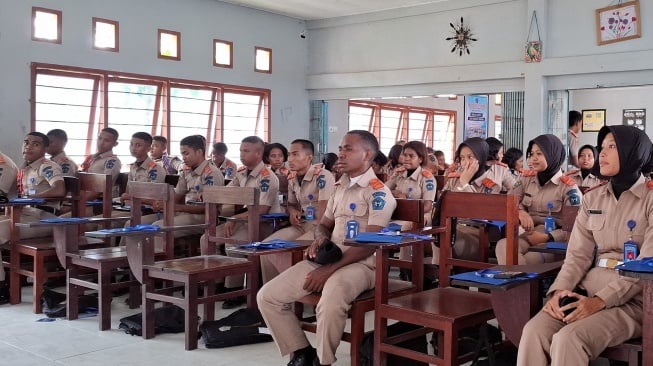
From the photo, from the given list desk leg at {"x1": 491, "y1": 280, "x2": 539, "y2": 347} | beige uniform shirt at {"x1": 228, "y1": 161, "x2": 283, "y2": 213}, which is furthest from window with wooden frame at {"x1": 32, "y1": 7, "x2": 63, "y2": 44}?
desk leg at {"x1": 491, "y1": 280, "x2": 539, "y2": 347}

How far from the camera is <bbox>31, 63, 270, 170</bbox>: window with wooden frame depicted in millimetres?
Result: 7406

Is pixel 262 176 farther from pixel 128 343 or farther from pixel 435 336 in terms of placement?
pixel 435 336

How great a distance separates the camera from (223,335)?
12.5 ft

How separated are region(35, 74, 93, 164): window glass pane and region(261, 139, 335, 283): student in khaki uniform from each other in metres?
3.34

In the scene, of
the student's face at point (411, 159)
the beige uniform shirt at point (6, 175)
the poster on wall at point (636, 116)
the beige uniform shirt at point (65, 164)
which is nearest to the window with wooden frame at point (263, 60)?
the beige uniform shirt at point (65, 164)

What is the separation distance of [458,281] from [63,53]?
20.3ft

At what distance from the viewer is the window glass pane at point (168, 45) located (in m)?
8.36

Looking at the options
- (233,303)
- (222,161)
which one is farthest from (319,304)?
(222,161)

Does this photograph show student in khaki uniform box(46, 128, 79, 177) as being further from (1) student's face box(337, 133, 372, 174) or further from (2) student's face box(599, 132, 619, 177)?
(2) student's face box(599, 132, 619, 177)

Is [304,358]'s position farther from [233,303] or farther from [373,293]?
[233,303]

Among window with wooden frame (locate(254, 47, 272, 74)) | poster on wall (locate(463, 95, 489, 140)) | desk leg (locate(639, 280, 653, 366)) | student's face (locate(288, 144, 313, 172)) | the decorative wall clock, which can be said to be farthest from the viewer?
poster on wall (locate(463, 95, 489, 140))

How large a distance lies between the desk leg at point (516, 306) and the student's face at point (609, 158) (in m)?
0.52

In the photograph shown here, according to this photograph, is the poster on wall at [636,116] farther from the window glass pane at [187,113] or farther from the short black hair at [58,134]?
the short black hair at [58,134]

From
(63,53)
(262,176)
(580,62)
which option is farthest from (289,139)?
(262,176)
